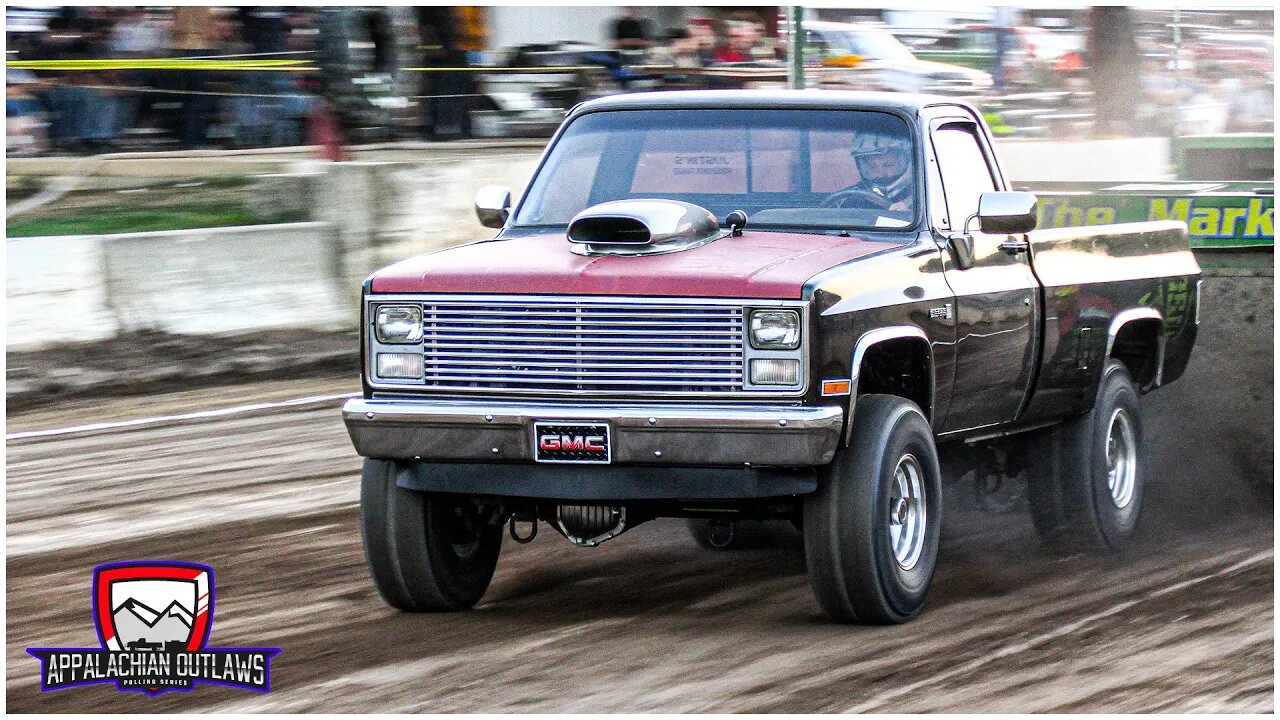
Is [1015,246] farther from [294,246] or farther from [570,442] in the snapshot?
[294,246]

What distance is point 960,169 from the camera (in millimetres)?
7484

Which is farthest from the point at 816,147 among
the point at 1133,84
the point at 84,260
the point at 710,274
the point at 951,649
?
the point at 1133,84

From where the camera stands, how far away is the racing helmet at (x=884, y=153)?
7039mm

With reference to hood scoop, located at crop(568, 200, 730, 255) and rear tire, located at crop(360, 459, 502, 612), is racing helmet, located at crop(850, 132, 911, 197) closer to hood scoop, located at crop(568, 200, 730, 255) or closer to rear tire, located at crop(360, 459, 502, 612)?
hood scoop, located at crop(568, 200, 730, 255)

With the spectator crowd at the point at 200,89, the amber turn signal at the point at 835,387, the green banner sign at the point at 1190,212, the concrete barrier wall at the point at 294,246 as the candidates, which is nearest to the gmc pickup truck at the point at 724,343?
the amber turn signal at the point at 835,387

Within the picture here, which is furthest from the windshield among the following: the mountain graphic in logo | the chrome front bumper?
the mountain graphic in logo

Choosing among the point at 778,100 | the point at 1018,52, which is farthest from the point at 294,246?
the point at 778,100

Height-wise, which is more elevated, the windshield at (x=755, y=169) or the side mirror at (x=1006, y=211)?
the windshield at (x=755, y=169)

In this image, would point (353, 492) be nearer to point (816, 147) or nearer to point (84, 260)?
point (816, 147)

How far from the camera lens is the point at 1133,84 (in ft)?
47.4

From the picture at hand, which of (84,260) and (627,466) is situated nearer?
(627,466)

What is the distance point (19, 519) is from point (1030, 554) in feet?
14.7

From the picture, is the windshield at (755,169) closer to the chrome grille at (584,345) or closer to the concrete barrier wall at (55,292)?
the chrome grille at (584,345)

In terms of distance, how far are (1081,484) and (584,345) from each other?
2.89 metres
